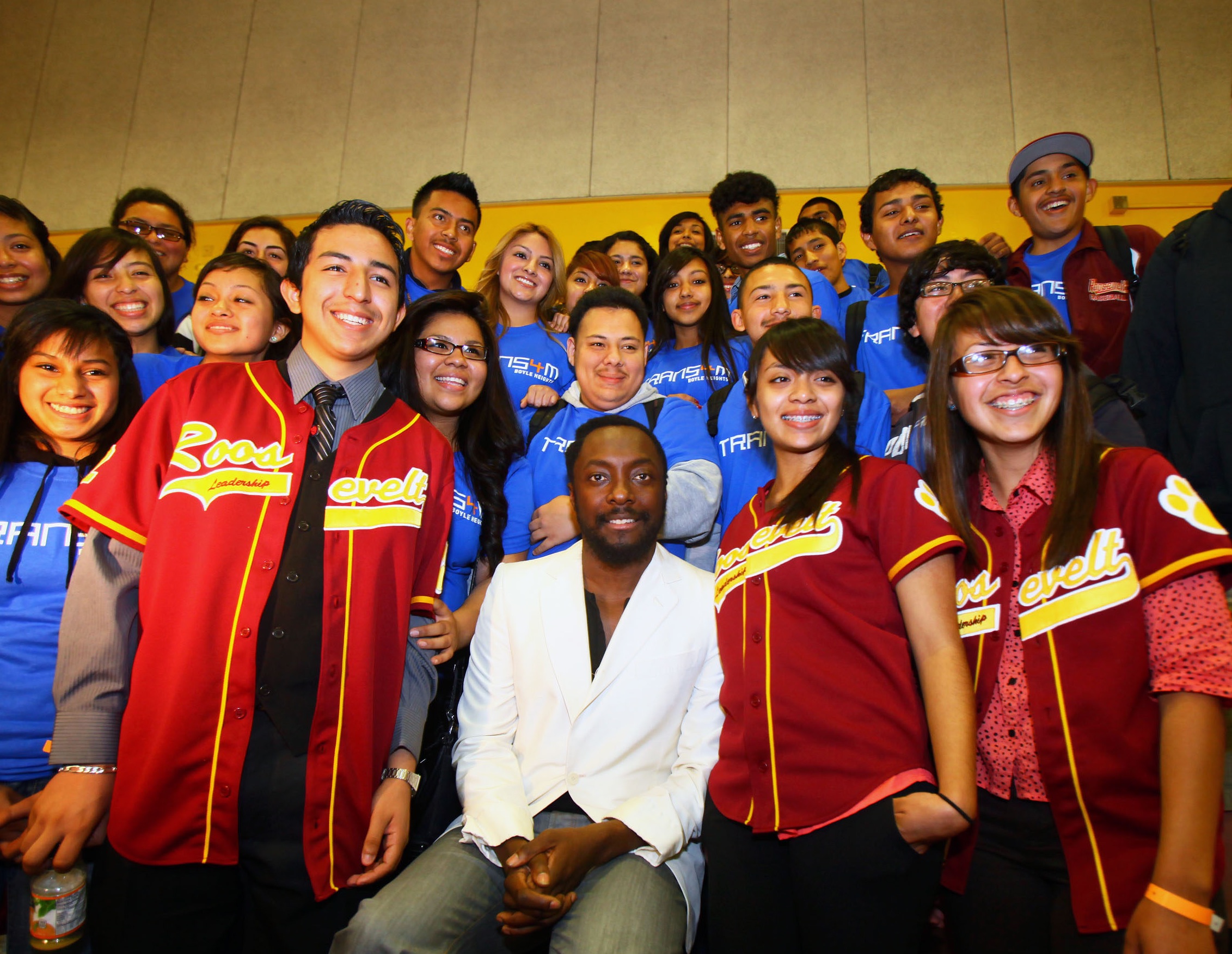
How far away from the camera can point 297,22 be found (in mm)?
7820

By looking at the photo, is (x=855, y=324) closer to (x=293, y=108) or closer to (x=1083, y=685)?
(x=1083, y=685)

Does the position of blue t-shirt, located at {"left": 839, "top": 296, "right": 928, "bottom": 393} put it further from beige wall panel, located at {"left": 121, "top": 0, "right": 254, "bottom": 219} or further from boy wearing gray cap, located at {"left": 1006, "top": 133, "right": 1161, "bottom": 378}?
beige wall panel, located at {"left": 121, "top": 0, "right": 254, "bottom": 219}

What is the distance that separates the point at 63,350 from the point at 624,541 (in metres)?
1.85

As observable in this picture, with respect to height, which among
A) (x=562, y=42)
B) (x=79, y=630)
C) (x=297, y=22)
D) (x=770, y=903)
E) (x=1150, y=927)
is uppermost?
(x=297, y=22)

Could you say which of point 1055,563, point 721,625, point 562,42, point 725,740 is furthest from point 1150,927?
point 562,42

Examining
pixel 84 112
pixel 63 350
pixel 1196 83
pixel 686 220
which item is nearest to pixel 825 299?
pixel 686 220

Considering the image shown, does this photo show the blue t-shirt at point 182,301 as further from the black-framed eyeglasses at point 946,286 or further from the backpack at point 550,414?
the black-framed eyeglasses at point 946,286

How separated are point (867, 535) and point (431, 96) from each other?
Result: 746cm

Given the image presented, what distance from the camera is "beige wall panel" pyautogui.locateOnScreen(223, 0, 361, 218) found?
24.9ft

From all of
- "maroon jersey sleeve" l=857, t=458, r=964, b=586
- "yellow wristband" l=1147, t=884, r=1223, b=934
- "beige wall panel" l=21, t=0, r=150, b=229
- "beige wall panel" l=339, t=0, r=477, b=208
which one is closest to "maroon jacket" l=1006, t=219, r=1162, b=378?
"maroon jersey sleeve" l=857, t=458, r=964, b=586

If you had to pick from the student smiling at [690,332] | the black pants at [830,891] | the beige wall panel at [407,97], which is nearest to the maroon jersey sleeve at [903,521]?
the black pants at [830,891]

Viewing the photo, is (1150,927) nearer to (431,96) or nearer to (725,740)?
(725,740)

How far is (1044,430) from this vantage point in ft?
5.87

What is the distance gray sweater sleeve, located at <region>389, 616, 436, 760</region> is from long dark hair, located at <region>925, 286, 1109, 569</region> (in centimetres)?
142
